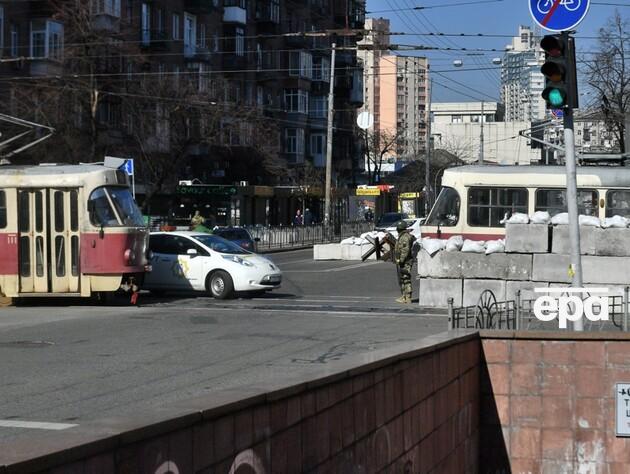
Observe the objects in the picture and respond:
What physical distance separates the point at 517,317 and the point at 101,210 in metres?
10.0

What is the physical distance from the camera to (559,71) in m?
13.5

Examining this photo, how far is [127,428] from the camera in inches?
181

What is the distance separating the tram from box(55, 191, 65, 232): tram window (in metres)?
11.9

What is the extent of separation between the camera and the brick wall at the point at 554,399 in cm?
1284

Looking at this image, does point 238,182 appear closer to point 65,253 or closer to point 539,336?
point 65,253

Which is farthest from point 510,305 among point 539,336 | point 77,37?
point 77,37

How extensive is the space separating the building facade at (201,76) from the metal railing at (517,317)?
992 inches

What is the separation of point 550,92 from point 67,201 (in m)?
11.1

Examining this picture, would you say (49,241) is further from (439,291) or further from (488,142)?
(488,142)

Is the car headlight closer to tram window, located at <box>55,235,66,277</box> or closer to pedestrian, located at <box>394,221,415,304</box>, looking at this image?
pedestrian, located at <box>394,221,415,304</box>

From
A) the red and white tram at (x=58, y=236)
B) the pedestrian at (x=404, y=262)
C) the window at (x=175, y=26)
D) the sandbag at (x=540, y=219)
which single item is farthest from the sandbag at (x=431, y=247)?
the window at (x=175, y=26)

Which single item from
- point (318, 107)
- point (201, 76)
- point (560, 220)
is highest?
point (318, 107)

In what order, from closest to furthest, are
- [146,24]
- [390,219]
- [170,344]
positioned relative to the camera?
[170,344], [146,24], [390,219]

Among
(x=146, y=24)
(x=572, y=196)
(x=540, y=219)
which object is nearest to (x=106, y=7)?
(x=146, y=24)
